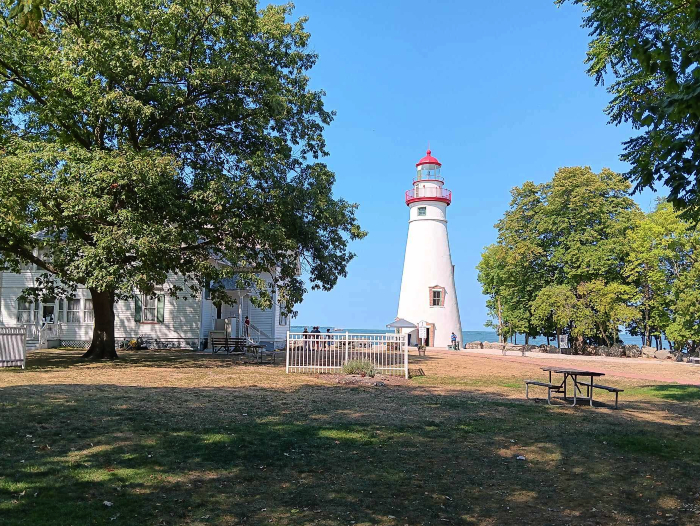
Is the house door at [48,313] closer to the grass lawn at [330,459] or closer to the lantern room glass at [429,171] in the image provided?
the grass lawn at [330,459]

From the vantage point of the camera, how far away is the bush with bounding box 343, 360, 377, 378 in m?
17.2

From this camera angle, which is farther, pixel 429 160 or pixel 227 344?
pixel 429 160

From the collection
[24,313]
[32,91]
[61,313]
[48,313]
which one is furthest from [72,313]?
[32,91]

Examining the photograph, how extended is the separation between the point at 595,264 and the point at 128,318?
3073 centimetres

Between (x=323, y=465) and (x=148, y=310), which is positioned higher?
(x=148, y=310)

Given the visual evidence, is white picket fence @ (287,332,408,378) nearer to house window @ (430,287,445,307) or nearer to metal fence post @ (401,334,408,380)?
metal fence post @ (401,334,408,380)

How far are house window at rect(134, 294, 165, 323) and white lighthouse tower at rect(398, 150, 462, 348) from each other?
2060cm

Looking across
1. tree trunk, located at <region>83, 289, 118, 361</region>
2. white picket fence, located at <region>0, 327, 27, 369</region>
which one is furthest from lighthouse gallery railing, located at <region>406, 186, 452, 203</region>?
white picket fence, located at <region>0, 327, 27, 369</region>

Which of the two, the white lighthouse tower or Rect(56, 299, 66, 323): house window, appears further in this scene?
the white lighthouse tower

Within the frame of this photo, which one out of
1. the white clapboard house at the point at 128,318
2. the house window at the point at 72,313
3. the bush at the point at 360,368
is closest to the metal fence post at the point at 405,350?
the bush at the point at 360,368

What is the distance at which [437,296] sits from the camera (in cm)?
4409

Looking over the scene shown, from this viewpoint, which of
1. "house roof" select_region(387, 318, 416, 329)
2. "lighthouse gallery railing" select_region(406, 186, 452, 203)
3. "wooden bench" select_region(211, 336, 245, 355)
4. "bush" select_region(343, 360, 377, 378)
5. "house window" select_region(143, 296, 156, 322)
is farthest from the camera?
"lighthouse gallery railing" select_region(406, 186, 452, 203)

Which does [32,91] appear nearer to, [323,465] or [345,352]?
[345,352]

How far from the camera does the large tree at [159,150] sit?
57.1 feet
